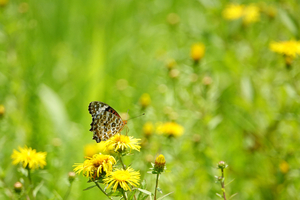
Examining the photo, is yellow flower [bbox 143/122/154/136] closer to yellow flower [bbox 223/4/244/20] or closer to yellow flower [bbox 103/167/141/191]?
yellow flower [bbox 103/167/141/191]

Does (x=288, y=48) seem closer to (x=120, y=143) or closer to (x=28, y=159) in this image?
(x=120, y=143)

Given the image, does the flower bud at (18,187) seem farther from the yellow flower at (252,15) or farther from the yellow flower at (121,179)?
the yellow flower at (252,15)

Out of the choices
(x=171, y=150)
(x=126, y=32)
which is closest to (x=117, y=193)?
(x=171, y=150)

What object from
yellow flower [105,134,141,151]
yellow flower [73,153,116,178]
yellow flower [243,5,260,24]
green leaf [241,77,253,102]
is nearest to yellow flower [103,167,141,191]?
yellow flower [73,153,116,178]

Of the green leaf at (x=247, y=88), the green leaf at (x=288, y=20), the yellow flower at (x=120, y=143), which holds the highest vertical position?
the green leaf at (x=288, y=20)

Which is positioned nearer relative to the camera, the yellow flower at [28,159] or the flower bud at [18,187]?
the flower bud at [18,187]

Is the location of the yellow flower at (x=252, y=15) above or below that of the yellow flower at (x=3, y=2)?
above

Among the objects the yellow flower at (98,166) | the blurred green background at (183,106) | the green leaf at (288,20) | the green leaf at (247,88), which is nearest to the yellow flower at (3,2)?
the blurred green background at (183,106)
